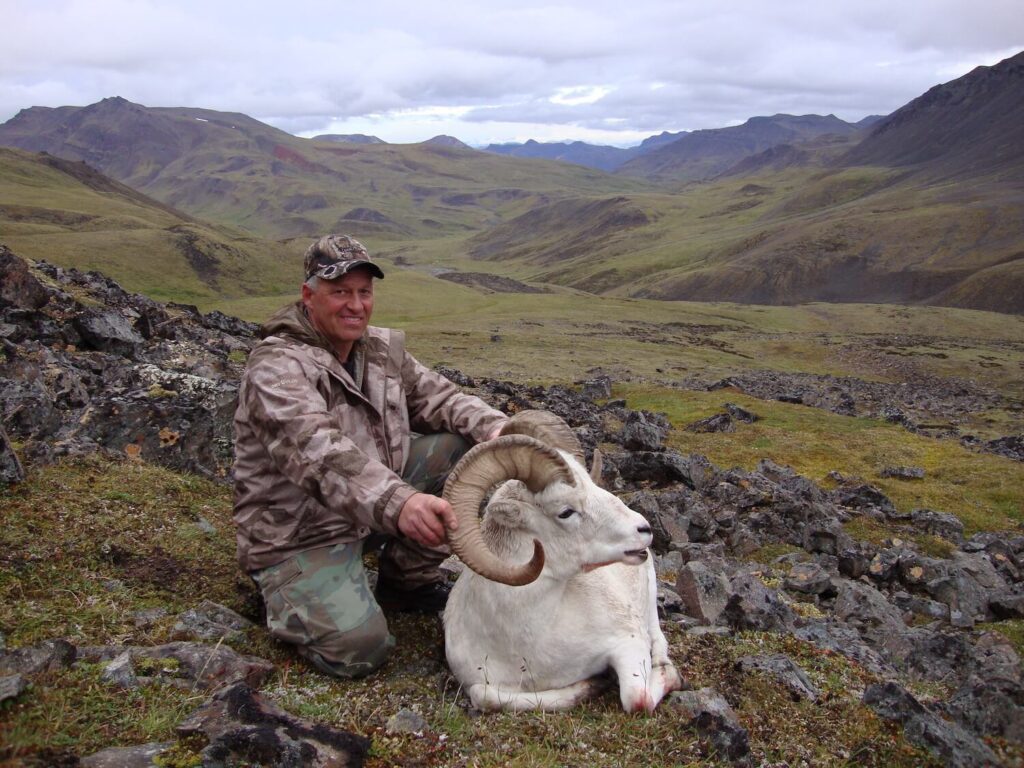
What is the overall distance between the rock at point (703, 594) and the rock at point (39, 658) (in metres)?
5.82

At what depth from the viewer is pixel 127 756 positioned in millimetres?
3975

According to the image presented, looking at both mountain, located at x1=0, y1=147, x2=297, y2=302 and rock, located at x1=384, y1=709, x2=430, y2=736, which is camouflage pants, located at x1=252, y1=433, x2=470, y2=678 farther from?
mountain, located at x1=0, y1=147, x2=297, y2=302

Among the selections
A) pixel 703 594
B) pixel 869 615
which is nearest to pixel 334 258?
pixel 703 594

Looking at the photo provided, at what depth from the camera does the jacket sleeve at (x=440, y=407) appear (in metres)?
7.39

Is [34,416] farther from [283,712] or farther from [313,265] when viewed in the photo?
[283,712]

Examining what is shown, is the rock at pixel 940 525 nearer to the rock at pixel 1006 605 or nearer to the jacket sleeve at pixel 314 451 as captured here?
the rock at pixel 1006 605

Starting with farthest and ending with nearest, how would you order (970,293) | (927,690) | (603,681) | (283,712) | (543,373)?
(970,293)
(543,373)
(927,690)
(603,681)
(283,712)

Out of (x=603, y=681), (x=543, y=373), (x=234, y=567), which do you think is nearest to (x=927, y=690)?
(x=603, y=681)

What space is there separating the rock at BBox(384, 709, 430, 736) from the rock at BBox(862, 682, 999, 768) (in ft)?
11.3

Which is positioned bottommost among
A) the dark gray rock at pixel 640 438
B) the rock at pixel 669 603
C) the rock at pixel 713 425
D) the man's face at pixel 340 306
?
the rock at pixel 713 425

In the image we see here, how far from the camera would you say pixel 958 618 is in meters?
10.7

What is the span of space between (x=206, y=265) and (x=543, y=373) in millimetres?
63854

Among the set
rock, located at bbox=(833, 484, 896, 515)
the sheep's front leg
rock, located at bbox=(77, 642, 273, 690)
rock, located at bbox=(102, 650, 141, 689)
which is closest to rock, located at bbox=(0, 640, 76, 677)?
rock, located at bbox=(77, 642, 273, 690)

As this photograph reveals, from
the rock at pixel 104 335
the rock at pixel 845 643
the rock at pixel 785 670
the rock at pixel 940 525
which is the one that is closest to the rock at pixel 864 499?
the rock at pixel 940 525
